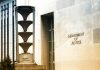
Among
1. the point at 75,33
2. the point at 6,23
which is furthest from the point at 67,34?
the point at 6,23

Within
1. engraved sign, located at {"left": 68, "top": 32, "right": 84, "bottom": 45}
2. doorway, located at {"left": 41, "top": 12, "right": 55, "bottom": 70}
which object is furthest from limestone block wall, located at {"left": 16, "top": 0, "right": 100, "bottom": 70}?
doorway, located at {"left": 41, "top": 12, "right": 55, "bottom": 70}

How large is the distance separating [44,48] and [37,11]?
3.05 ft

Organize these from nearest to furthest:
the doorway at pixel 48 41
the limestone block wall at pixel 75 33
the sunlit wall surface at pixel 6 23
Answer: the limestone block wall at pixel 75 33 → the doorway at pixel 48 41 → the sunlit wall surface at pixel 6 23

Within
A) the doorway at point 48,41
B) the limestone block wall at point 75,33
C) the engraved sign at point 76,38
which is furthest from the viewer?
the doorway at point 48,41

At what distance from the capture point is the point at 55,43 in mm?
7027

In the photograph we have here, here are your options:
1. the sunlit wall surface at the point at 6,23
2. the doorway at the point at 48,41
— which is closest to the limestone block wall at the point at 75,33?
the doorway at the point at 48,41

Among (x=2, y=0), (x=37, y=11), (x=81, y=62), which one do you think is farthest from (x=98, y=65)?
(x=2, y=0)

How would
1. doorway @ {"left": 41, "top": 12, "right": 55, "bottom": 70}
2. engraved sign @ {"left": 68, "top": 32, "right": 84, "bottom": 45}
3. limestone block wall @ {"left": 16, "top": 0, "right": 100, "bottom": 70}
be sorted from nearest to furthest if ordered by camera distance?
limestone block wall @ {"left": 16, "top": 0, "right": 100, "bottom": 70} → engraved sign @ {"left": 68, "top": 32, "right": 84, "bottom": 45} → doorway @ {"left": 41, "top": 12, "right": 55, "bottom": 70}

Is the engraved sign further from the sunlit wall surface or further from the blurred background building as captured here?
the sunlit wall surface

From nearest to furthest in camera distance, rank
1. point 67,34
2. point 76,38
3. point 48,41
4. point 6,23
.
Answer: point 76,38, point 67,34, point 48,41, point 6,23

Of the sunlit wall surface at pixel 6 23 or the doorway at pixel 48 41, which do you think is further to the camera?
the sunlit wall surface at pixel 6 23

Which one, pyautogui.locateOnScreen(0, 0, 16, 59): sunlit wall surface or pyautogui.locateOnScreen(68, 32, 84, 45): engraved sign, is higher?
pyautogui.locateOnScreen(0, 0, 16, 59): sunlit wall surface

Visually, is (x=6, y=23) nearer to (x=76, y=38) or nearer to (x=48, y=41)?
(x=48, y=41)

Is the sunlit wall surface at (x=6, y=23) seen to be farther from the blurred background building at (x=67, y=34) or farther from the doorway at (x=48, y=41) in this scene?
the doorway at (x=48, y=41)
